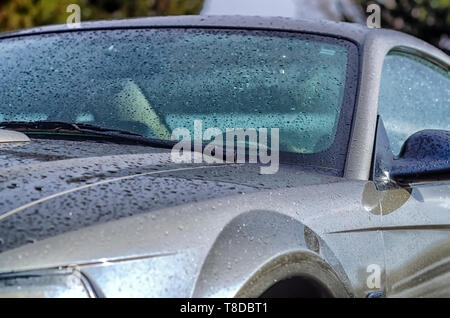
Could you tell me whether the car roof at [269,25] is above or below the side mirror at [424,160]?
above

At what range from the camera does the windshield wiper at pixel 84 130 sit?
2.95 metres

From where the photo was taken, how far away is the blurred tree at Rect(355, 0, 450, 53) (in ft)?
99.4

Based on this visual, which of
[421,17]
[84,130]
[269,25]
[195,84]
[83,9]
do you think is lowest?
[84,130]

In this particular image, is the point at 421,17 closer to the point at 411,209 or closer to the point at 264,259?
the point at 411,209

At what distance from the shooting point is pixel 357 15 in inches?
1363

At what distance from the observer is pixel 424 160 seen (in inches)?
116

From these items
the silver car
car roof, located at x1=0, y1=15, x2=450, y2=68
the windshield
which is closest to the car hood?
the silver car

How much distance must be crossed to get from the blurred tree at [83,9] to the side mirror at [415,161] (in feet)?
39.4

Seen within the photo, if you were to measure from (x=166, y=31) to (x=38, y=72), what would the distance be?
0.48 metres

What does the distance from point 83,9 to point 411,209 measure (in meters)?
16.8

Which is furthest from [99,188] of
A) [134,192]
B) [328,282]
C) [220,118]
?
[220,118]

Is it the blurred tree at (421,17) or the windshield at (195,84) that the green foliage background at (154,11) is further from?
the windshield at (195,84)

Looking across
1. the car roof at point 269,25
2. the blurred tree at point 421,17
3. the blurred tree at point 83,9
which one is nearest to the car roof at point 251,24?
the car roof at point 269,25

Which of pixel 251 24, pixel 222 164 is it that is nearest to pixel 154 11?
pixel 251 24
